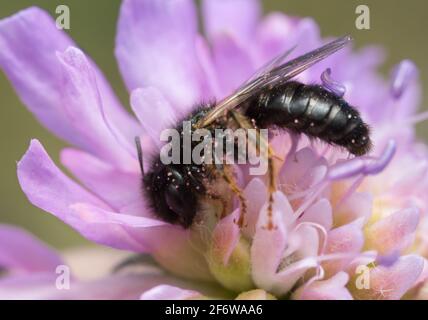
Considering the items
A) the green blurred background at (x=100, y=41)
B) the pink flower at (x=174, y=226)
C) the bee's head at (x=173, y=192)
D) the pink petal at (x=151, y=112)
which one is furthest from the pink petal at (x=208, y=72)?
the green blurred background at (x=100, y=41)

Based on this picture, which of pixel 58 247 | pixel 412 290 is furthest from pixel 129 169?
pixel 58 247

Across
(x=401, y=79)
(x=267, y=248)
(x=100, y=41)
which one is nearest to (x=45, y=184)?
(x=267, y=248)

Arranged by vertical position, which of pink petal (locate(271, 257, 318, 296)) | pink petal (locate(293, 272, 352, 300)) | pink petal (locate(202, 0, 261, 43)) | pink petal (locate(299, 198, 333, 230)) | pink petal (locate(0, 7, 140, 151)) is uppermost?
pink petal (locate(202, 0, 261, 43))

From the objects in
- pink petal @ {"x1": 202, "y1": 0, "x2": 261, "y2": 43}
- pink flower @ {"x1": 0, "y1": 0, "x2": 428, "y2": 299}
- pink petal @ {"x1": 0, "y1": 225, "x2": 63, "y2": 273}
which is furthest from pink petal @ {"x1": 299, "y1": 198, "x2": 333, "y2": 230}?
pink petal @ {"x1": 202, "y1": 0, "x2": 261, "y2": 43}

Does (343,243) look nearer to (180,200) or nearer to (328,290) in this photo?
(328,290)

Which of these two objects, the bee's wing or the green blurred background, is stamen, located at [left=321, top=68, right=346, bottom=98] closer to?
the bee's wing

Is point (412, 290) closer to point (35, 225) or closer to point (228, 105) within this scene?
point (228, 105)
